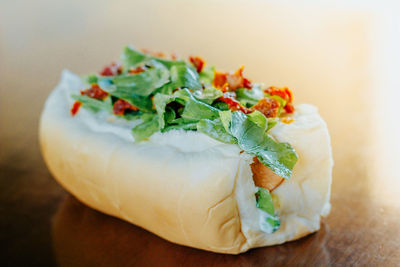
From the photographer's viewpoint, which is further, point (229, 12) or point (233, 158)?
point (229, 12)

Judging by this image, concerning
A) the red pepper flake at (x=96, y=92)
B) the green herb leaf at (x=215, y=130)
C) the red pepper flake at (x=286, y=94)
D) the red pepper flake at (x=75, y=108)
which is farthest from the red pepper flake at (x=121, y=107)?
the red pepper flake at (x=286, y=94)

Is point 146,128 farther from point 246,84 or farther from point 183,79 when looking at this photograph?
point 246,84

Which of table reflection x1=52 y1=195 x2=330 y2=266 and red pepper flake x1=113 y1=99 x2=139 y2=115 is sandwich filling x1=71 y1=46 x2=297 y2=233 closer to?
red pepper flake x1=113 y1=99 x2=139 y2=115

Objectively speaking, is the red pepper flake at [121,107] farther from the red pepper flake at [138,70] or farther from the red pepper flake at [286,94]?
the red pepper flake at [286,94]

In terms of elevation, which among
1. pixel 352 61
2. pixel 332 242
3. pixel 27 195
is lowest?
pixel 27 195

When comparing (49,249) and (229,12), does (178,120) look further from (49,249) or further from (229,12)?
(229,12)

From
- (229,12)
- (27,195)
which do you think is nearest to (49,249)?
(27,195)

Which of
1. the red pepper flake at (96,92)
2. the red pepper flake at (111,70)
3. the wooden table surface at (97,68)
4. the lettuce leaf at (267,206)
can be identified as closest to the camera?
the lettuce leaf at (267,206)
